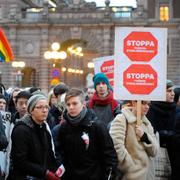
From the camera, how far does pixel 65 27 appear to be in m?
41.2

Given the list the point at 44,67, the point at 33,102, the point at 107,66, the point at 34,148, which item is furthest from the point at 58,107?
the point at 44,67

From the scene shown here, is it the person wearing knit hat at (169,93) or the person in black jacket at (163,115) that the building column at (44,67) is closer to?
the person wearing knit hat at (169,93)

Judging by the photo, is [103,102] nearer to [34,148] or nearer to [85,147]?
[85,147]

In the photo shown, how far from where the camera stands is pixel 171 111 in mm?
7070

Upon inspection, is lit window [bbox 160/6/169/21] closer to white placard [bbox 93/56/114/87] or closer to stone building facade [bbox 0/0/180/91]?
stone building facade [bbox 0/0/180/91]

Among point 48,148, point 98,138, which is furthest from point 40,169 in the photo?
point 98,138

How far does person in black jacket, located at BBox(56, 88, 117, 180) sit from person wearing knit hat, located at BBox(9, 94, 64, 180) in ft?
0.55

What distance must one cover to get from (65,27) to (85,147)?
36351 mm

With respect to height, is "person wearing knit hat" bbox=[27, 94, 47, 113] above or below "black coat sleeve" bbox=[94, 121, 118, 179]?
above

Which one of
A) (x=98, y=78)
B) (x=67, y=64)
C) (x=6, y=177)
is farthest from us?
(x=67, y=64)

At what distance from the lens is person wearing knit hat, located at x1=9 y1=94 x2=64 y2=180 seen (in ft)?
17.2

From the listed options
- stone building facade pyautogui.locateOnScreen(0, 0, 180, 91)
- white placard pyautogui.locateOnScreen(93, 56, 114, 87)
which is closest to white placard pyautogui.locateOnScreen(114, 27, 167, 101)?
white placard pyautogui.locateOnScreen(93, 56, 114, 87)

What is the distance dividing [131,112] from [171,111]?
1.29m

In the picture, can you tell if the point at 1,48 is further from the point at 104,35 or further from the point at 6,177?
the point at 104,35
